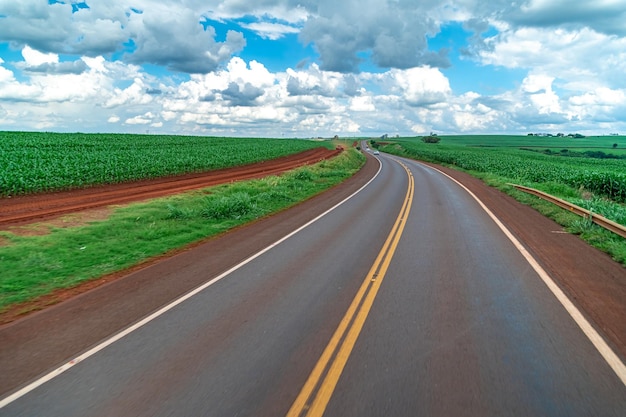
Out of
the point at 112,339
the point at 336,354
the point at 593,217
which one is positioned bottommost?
the point at 112,339

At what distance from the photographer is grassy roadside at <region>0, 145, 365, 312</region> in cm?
851

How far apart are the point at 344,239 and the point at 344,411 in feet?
25.6

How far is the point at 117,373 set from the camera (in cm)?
477

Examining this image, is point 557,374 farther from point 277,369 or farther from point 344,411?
point 277,369

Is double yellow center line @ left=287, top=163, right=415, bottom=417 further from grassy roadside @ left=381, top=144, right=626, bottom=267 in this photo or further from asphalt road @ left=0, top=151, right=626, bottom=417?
grassy roadside @ left=381, top=144, right=626, bottom=267

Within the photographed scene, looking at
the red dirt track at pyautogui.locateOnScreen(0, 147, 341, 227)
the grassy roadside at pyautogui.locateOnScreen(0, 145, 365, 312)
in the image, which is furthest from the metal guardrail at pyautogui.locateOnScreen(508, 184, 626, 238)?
the red dirt track at pyautogui.locateOnScreen(0, 147, 341, 227)

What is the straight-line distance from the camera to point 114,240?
11.8 m

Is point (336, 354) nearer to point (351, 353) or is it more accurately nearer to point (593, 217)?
point (351, 353)

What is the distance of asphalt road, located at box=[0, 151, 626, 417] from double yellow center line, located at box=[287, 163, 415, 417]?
20 millimetres

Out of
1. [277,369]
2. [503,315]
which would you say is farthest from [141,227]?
[503,315]

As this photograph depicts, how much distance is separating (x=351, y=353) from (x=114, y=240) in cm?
924

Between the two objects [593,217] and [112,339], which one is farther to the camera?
[593,217]

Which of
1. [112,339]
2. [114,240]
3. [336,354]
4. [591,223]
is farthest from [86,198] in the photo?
[591,223]

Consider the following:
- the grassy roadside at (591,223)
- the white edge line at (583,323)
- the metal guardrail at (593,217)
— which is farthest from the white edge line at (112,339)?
the metal guardrail at (593,217)
